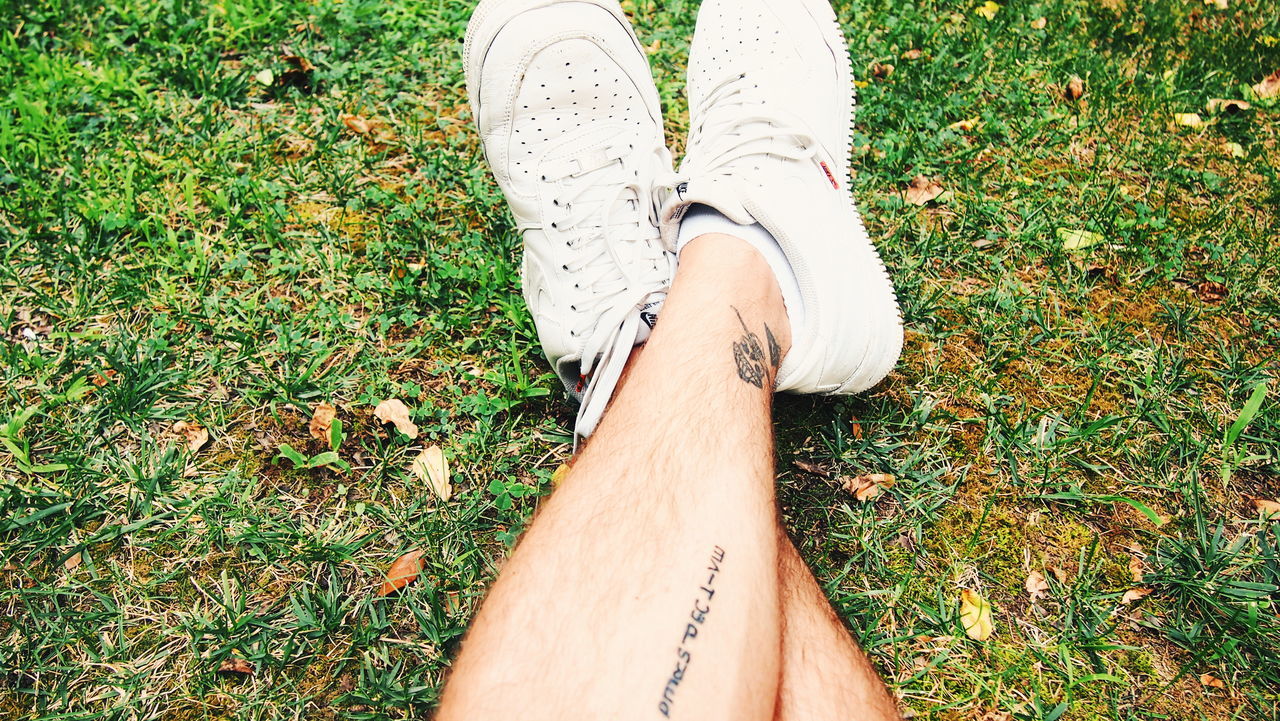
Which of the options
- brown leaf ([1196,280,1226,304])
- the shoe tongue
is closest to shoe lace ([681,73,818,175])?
the shoe tongue

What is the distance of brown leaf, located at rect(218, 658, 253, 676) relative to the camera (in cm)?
171

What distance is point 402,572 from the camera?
5.98 ft

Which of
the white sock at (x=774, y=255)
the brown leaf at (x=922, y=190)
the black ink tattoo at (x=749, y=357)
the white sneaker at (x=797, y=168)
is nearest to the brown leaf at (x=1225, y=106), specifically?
the brown leaf at (x=922, y=190)

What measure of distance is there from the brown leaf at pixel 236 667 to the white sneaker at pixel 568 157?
3.19 ft

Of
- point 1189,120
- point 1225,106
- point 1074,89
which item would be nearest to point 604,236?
point 1074,89

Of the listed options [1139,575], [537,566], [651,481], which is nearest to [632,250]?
[651,481]

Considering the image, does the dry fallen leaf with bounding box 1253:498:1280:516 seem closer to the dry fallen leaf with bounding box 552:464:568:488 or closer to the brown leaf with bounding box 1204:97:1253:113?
the brown leaf with bounding box 1204:97:1253:113

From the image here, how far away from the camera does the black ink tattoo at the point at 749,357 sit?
5.40ft

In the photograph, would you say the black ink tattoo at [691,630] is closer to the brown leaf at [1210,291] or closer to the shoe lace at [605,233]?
the shoe lace at [605,233]

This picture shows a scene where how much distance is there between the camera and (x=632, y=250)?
210 centimetres

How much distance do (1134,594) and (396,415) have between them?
1.87 metres

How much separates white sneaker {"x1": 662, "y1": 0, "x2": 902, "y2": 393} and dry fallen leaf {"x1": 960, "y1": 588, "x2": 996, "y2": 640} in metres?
0.55

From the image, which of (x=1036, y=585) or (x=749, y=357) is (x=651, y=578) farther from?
(x=1036, y=585)

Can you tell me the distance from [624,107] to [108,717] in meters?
1.95
